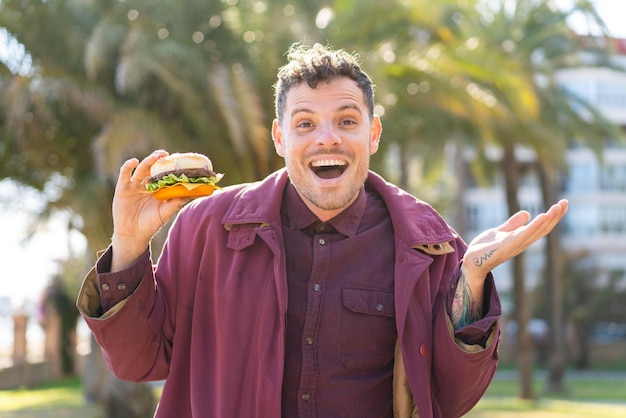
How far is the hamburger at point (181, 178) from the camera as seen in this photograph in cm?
399

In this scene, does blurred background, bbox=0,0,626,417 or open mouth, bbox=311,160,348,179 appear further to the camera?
blurred background, bbox=0,0,626,417

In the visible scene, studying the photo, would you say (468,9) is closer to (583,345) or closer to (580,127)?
(580,127)

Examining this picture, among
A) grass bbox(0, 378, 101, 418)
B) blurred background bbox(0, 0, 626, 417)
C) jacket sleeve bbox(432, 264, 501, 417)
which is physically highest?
blurred background bbox(0, 0, 626, 417)

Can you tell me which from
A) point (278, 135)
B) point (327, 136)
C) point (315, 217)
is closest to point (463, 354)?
point (315, 217)

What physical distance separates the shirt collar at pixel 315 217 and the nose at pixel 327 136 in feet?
1.13

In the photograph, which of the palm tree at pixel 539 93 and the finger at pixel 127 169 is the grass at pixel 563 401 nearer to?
the palm tree at pixel 539 93

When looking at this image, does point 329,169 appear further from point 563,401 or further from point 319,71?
point 563,401

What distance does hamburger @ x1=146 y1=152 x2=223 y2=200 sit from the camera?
13.1 feet

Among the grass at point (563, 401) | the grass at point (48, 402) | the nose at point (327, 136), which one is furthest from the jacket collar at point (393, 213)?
the grass at point (563, 401)

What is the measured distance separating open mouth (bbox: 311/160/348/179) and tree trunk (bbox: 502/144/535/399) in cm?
2085

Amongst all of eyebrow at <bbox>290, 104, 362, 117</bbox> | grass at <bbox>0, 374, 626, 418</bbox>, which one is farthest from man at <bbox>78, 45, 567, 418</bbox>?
grass at <bbox>0, 374, 626, 418</bbox>

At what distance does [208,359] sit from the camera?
12.6ft

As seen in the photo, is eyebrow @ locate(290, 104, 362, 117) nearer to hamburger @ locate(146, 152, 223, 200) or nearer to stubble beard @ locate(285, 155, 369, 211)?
stubble beard @ locate(285, 155, 369, 211)

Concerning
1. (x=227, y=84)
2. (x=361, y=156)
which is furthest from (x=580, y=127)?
(x=361, y=156)
